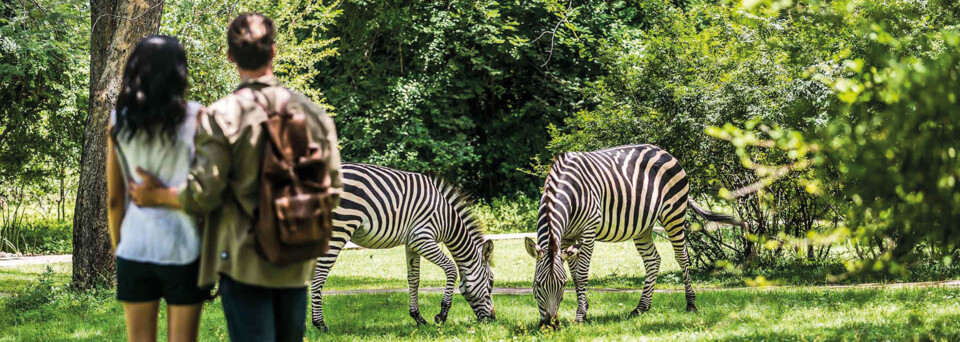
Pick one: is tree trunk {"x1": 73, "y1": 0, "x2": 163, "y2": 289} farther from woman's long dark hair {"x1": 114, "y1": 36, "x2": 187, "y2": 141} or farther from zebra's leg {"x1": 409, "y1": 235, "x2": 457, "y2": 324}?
woman's long dark hair {"x1": 114, "y1": 36, "x2": 187, "y2": 141}

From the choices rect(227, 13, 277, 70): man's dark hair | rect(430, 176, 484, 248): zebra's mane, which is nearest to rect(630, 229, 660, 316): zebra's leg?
rect(430, 176, 484, 248): zebra's mane

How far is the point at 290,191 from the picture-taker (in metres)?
3.89

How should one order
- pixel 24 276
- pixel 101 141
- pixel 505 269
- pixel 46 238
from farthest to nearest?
pixel 46 238 → pixel 505 269 → pixel 24 276 → pixel 101 141

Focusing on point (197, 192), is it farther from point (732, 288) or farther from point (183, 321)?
point (732, 288)

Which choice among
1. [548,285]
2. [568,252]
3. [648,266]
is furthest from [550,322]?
[648,266]

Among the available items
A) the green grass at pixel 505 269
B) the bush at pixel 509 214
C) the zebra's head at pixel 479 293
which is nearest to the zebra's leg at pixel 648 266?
the zebra's head at pixel 479 293

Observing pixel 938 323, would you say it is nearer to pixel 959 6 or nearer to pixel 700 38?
pixel 959 6

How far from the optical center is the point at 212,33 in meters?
16.9

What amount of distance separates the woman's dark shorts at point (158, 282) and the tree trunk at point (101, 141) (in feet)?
28.0

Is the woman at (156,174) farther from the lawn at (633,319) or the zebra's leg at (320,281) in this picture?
the zebra's leg at (320,281)

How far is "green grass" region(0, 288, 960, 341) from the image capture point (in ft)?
26.1

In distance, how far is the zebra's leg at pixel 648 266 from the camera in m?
10.7

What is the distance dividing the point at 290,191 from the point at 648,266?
7.94 meters

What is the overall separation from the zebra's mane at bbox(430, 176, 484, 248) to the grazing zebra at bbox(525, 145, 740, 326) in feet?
2.44
